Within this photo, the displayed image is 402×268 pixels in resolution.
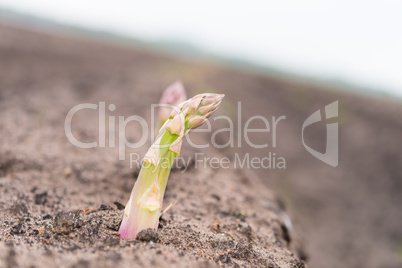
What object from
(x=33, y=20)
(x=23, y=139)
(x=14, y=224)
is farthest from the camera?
(x=33, y=20)

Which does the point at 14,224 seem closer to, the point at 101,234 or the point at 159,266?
the point at 101,234

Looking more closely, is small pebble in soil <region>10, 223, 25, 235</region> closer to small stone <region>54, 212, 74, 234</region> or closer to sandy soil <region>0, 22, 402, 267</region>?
sandy soil <region>0, 22, 402, 267</region>

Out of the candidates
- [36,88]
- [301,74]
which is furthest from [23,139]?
[301,74]
